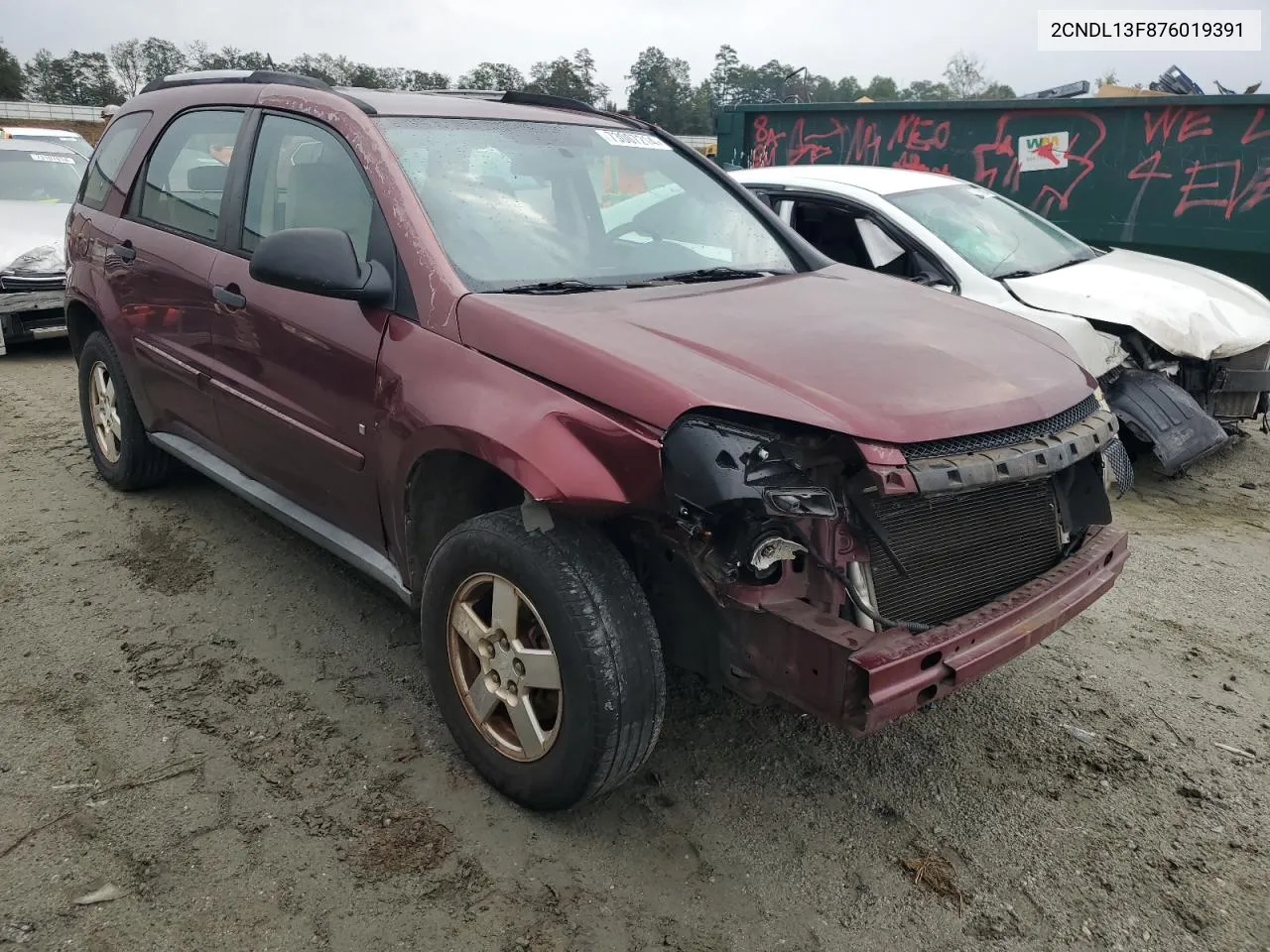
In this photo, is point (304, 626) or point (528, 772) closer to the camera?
point (528, 772)

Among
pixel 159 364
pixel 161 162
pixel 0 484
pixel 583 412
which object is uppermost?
pixel 161 162

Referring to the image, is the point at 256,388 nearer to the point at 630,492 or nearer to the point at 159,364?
the point at 159,364

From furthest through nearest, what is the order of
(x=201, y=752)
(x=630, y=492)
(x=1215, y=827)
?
(x=201, y=752), (x=1215, y=827), (x=630, y=492)

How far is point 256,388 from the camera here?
3.30 metres

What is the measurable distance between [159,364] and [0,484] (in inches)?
68.0

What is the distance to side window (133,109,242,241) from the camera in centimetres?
361

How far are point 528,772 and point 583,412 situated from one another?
0.99m

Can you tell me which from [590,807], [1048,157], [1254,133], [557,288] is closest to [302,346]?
[557,288]

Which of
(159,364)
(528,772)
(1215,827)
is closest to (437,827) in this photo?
(528,772)

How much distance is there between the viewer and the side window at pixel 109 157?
430 cm

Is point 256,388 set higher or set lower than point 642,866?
higher

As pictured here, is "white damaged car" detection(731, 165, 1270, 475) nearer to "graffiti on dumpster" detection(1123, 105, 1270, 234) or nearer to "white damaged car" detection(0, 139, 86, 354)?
"graffiti on dumpster" detection(1123, 105, 1270, 234)

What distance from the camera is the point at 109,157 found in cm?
445

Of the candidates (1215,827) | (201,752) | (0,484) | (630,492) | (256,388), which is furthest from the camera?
(0,484)
